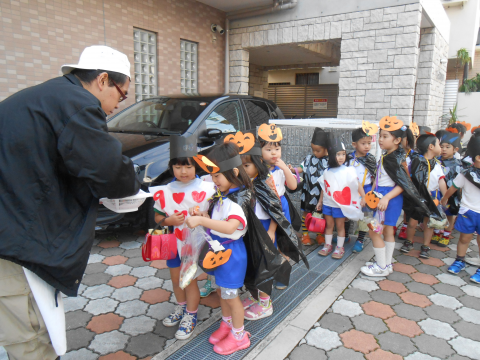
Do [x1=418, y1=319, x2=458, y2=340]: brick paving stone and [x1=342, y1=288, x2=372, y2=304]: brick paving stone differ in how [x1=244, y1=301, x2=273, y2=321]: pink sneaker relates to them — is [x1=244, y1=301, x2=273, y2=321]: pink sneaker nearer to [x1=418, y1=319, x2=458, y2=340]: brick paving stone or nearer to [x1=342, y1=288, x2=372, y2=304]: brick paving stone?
[x1=342, y1=288, x2=372, y2=304]: brick paving stone

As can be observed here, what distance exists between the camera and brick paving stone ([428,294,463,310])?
2.97m

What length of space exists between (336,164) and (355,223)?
1338 mm

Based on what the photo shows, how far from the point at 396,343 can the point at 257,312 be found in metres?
1.03

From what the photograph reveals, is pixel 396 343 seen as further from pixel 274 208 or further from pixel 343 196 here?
pixel 343 196

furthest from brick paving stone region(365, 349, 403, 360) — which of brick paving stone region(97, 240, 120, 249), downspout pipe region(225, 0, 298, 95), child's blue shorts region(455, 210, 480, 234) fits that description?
downspout pipe region(225, 0, 298, 95)

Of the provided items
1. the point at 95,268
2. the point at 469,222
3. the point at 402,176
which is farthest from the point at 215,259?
the point at 469,222

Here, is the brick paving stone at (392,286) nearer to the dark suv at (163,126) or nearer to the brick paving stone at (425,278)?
the brick paving stone at (425,278)

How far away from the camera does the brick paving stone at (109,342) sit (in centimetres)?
233

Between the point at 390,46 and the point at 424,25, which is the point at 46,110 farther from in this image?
the point at 424,25

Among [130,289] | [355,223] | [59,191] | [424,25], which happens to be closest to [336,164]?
[355,223]

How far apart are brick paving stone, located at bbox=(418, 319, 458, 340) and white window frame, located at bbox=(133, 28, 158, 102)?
6362mm

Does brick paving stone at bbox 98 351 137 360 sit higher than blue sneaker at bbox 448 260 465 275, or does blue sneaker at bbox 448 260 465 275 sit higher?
blue sneaker at bbox 448 260 465 275

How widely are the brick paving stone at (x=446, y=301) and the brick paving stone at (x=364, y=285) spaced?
0.48 metres

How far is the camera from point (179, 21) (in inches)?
307
